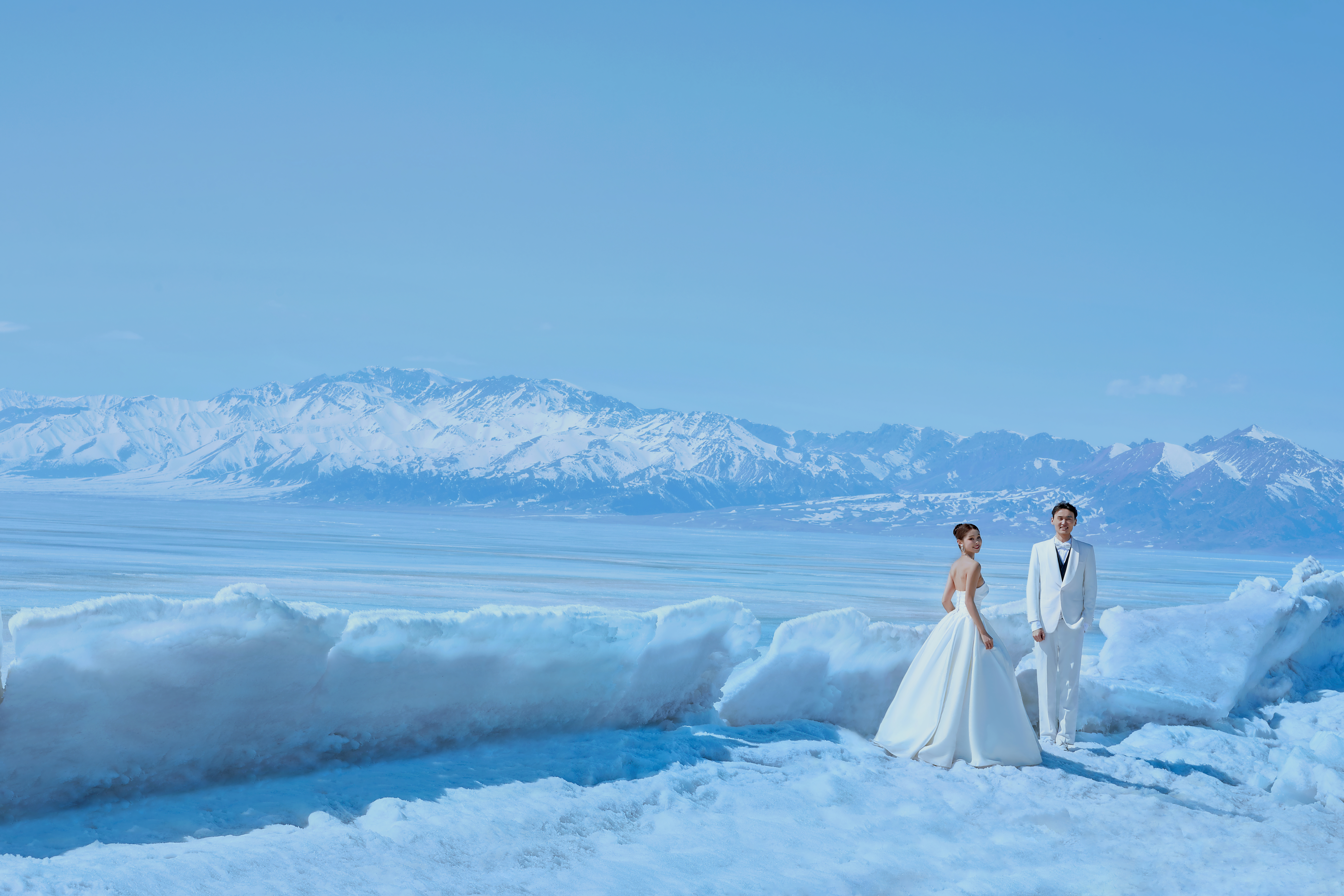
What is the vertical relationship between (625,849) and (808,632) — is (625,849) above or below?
below

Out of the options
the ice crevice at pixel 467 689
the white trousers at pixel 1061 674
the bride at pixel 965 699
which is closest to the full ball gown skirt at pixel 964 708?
the bride at pixel 965 699

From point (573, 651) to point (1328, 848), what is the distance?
449 cm

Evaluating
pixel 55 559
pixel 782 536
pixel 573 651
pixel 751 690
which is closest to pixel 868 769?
pixel 751 690

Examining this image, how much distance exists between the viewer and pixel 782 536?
535 ft

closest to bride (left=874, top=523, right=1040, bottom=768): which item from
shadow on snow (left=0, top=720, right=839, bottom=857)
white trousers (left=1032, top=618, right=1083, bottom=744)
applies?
white trousers (left=1032, top=618, right=1083, bottom=744)

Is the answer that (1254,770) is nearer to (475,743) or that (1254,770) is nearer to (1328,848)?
(1328,848)

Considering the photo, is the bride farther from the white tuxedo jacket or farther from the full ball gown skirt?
the white tuxedo jacket

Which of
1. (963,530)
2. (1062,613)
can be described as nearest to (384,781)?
(963,530)

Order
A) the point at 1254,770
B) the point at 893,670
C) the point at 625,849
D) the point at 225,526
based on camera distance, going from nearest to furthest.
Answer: the point at 625,849 → the point at 1254,770 → the point at 893,670 → the point at 225,526

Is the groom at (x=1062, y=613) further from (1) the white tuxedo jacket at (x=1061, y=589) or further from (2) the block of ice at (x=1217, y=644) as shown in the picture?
(2) the block of ice at (x=1217, y=644)

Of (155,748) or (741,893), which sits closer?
(741,893)

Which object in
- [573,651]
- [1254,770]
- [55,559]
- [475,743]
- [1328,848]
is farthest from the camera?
[55,559]

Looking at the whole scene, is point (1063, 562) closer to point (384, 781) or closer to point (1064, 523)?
point (1064, 523)

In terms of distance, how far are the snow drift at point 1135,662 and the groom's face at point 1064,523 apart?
0.88 m
